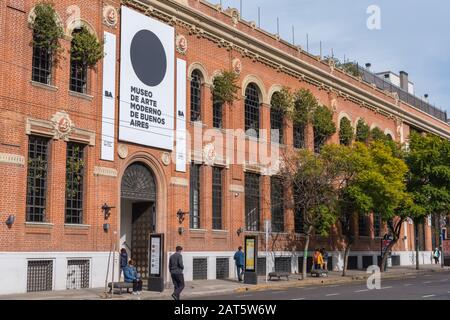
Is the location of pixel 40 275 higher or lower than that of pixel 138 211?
lower

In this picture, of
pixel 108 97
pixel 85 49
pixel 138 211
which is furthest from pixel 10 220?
pixel 138 211

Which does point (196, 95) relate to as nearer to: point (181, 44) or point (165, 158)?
point (181, 44)

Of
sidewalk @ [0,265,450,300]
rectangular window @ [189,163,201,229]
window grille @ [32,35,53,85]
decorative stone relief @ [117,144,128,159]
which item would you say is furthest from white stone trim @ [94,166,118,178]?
rectangular window @ [189,163,201,229]

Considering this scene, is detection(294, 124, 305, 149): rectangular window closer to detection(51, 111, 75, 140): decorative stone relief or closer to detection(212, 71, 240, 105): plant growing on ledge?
detection(212, 71, 240, 105): plant growing on ledge

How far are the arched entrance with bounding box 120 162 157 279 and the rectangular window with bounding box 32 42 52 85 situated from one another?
19.2ft

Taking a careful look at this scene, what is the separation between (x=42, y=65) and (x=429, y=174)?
30512 millimetres

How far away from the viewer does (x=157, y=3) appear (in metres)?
32.0

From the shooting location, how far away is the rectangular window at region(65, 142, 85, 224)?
89.6 ft

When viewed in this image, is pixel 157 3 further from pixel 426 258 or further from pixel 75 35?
pixel 426 258

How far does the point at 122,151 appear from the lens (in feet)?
96.3

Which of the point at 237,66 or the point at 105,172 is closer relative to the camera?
the point at 105,172

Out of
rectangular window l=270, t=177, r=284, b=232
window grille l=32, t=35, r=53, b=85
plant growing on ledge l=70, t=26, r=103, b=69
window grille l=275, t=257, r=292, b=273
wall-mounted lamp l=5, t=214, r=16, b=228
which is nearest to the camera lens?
wall-mounted lamp l=5, t=214, r=16, b=228

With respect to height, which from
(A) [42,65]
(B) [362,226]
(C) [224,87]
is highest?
(C) [224,87]

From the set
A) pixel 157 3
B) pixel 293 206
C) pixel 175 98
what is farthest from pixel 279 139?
pixel 157 3
